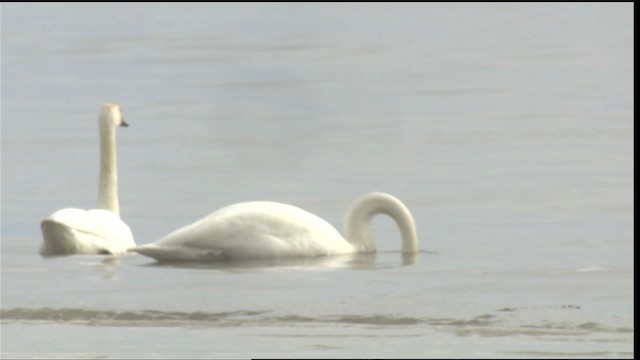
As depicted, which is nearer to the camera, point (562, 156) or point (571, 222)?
point (571, 222)

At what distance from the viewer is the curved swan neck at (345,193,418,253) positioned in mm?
14602

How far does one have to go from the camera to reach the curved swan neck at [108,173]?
1614 cm

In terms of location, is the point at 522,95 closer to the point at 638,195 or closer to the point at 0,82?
the point at 0,82

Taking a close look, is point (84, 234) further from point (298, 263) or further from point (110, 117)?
point (110, 117)

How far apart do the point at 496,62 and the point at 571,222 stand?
2763 centimetres

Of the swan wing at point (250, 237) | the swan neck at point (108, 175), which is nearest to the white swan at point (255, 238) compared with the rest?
the swan wing at point (250, 237)

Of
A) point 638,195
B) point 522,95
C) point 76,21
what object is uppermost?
point 76,21

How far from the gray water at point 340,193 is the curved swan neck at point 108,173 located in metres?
0.36

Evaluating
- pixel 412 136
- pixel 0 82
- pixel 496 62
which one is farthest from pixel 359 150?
pixel 496 62

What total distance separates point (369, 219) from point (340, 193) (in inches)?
130

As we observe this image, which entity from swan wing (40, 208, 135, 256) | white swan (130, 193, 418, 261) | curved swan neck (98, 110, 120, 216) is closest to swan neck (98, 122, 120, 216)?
curved swan neck (98, 110, 120, 216)

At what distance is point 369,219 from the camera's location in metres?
15.0

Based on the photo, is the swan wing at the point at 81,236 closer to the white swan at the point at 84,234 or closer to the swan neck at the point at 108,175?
the white swan at the point at 84,234

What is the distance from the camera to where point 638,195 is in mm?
16969
